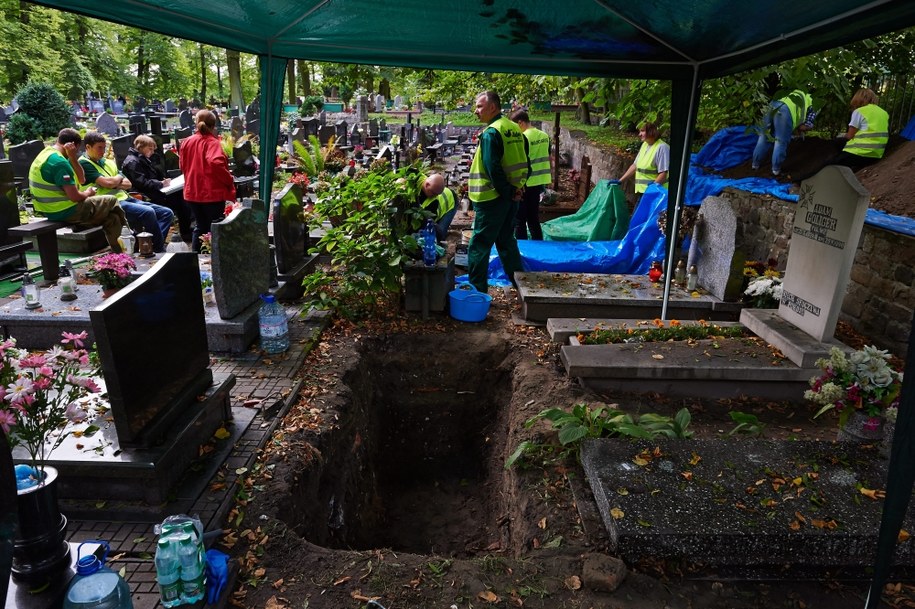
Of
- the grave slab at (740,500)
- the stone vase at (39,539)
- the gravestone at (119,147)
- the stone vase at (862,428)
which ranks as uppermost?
the gravestone at (119,147)

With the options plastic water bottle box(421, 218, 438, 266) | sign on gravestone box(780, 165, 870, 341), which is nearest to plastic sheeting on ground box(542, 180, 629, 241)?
plastic water bottle box(421, 218, 438, 266)

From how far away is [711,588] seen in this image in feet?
10.1

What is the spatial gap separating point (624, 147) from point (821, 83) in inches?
332

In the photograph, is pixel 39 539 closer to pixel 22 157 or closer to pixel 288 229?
pixel 288 229

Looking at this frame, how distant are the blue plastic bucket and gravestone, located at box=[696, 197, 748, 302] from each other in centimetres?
260

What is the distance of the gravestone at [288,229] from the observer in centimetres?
647

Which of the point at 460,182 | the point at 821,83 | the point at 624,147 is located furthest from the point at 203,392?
the point at 624,147

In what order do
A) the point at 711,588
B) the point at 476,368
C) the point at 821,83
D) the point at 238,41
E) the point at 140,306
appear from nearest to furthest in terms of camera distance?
the point at 711,588 < the point at 140,306 < the point at 238,41 < the point at 476,368 < the point at 821,83

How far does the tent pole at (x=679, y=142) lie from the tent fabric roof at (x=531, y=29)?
0.51ft

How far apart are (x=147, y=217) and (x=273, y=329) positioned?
4.17 meters

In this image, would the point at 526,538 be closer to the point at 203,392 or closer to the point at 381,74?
the point at 203,392

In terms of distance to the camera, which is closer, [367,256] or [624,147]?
[367,256]

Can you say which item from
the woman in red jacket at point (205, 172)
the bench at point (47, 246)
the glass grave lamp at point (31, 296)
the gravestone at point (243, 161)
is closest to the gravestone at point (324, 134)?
the gravestone at point (243, 161)

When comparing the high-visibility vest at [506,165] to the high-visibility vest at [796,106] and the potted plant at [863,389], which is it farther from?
the high-visibility vest at [796,106]
